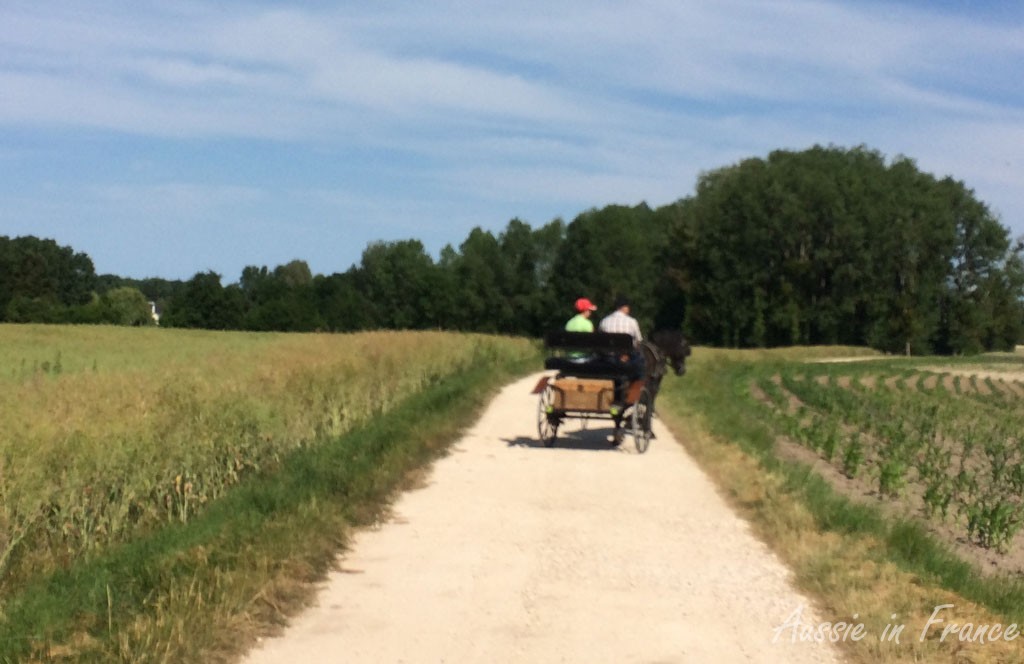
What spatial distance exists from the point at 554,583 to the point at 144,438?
14.5 ft

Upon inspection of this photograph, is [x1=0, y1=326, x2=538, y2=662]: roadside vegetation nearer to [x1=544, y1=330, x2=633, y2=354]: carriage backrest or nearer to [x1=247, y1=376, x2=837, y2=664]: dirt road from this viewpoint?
[x1=247, y1=376, x2=837, y2=664]: dirt road

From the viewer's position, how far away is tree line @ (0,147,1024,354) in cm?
8181

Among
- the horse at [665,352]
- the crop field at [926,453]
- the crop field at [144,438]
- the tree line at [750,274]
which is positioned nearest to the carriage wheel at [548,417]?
the horse at [665,352]

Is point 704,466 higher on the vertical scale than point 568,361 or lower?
lower

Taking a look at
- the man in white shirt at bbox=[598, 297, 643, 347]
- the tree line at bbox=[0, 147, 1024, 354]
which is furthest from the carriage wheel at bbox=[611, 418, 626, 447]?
the tree line at bbox=[0, 147, 1024, 354]

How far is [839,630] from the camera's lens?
607 cm

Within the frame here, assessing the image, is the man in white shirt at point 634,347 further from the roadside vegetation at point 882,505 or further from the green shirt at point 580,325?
the roadside vegetation at point 882,505

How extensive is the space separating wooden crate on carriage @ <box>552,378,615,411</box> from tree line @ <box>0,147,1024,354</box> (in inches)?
2740

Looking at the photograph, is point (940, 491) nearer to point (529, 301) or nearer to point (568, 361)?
point (568, 361)

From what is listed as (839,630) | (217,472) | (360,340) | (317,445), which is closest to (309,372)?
(317,445)

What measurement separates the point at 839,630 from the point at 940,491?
793 centimetres

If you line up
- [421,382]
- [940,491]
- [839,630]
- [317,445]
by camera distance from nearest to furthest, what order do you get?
[839,630]
[317,445]
[940,491]
[421,382]

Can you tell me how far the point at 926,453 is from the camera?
52.4ft

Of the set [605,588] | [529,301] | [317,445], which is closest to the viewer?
[605,588]
